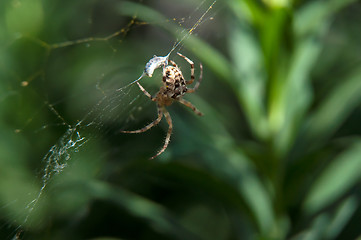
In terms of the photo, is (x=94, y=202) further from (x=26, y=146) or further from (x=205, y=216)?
(x=205, y=216)

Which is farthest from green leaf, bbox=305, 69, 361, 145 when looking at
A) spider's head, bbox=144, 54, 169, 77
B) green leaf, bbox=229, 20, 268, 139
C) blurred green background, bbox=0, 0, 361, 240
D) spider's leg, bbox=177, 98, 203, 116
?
spider's head, bbox=144, 54, 169, 77

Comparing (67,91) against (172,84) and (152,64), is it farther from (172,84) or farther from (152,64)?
(152,64)

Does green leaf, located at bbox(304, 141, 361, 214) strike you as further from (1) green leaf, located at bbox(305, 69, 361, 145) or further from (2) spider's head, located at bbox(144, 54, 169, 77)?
(2) spider's head, located at bbox(144, 54, 169, 77)

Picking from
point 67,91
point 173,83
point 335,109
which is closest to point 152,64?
point 173,83

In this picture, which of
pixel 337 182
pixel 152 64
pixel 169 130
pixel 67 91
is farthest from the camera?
pixel 67 91

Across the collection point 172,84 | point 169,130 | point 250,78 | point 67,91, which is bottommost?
point 67,91

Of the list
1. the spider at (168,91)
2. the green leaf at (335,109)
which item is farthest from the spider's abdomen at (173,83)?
the green leaf at (335,109)
